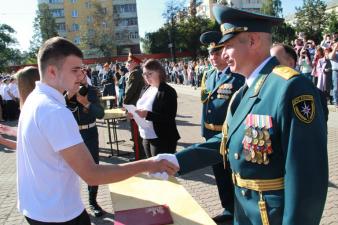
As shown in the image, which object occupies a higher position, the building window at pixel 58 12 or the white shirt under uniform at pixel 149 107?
the building window at pixel 58 12

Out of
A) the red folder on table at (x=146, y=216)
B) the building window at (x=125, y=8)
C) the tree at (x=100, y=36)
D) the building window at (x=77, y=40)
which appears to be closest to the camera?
the red folder on table at (x=146, y=216)

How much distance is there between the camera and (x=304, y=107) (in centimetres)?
188

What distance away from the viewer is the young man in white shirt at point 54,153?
84.1 inches

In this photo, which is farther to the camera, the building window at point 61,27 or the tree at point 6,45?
the building window at point 61,27

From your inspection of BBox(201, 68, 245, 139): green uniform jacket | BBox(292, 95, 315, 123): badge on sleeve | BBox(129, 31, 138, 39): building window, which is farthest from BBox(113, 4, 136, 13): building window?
BBox(292, 95, 315, 123): badge on sleeve

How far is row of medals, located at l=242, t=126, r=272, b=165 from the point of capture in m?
2.01

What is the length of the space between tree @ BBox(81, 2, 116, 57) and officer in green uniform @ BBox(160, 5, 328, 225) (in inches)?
2699

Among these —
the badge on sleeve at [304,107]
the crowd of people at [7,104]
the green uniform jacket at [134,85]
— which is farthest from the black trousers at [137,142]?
the crowd of people at [7,104]

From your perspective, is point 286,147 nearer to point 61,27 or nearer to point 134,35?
point 134,35

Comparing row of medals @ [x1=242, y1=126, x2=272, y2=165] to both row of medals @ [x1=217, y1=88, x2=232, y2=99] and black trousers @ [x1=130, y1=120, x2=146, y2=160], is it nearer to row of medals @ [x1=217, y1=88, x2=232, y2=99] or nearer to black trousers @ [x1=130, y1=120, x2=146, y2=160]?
row of medals @ [x1=217, y1=88, x2=232, y2=99]

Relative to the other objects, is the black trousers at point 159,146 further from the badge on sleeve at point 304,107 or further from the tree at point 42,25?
the tree at point 42,25

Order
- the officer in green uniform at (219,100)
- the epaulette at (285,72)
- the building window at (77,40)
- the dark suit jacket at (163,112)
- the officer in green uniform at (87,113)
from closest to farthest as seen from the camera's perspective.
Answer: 1. the epaulette at (285,72)
2. the officer in green uniform at (219,100)
3. the dark suit jacket at (163,112)
4. the officer in green uniform at (87,113)
5. the building window at (77,40)

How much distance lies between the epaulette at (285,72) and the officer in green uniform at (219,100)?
243 centimetres

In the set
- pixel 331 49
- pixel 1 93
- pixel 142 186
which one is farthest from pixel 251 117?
pixel 1 93
